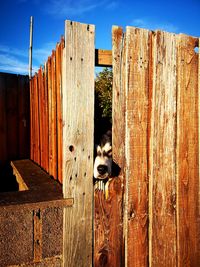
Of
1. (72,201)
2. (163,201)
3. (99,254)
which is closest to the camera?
(72,201)

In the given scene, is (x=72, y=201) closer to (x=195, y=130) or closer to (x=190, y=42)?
(x=195, y=130)

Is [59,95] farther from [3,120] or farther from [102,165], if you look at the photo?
[3,120]

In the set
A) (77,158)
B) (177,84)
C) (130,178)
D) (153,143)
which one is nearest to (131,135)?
(153,143)

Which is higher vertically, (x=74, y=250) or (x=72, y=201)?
(x=72, y=201)

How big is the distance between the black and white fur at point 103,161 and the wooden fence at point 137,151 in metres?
0.06

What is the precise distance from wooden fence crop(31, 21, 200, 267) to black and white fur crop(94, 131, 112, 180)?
6cm

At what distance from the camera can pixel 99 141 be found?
7.18 ft

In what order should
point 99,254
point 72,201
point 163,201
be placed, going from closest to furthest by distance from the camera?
1. point 72,201
2. point 99,254
3. point 163,201

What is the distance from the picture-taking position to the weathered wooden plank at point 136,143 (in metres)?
1.99

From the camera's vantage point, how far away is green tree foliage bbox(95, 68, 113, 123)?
595cm

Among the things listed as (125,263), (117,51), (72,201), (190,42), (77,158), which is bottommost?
(125,263)

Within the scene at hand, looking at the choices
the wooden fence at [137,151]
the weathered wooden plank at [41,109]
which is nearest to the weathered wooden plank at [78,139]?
the wooden fence at [137,151]

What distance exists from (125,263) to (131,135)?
1.19 meters

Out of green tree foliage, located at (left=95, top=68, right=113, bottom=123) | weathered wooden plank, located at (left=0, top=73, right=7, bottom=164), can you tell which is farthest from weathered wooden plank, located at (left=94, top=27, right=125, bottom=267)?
green tree foliage, located at (left=95, top=68, right=113, bottom=123)
